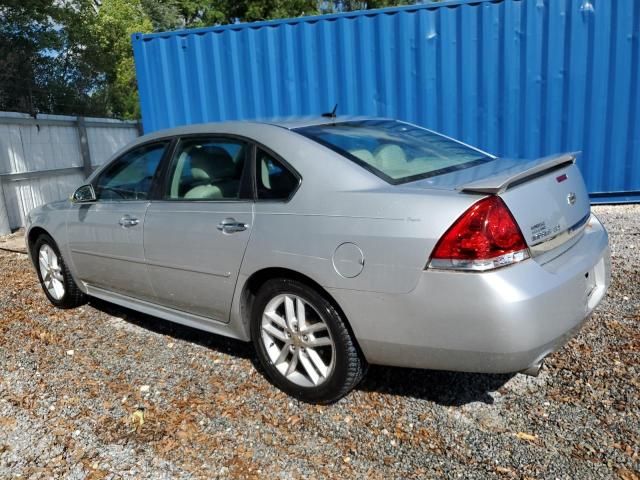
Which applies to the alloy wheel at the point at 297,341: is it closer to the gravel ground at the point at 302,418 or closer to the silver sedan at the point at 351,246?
the silver sedan at the point at 351,246

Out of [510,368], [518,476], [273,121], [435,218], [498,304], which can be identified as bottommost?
[518,476]

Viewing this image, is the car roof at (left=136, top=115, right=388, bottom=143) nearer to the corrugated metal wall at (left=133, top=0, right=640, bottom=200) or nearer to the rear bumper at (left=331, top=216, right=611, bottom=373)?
the rear bumper at (left=331, top=216, right=611, bottom=373)

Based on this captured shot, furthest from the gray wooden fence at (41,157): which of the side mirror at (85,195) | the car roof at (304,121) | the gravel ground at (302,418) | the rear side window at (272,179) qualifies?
the rear side window at (272,179)

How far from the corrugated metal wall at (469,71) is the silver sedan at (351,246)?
11.8ft

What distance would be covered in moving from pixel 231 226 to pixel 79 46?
20243 millimetres

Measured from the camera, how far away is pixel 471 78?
693 centimetres

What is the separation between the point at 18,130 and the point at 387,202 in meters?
8.14

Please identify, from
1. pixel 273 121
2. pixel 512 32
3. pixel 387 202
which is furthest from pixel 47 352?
pixel 512 32

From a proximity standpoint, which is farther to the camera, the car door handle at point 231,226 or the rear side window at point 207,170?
the rear side window at point 207,170

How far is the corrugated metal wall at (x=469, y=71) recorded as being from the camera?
21.7 ft

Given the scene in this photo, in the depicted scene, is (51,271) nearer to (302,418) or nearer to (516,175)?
(302,418)

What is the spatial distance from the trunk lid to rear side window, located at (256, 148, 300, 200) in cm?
68

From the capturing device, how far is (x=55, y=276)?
4793 millimetres

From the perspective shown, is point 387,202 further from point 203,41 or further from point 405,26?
point 203,41
